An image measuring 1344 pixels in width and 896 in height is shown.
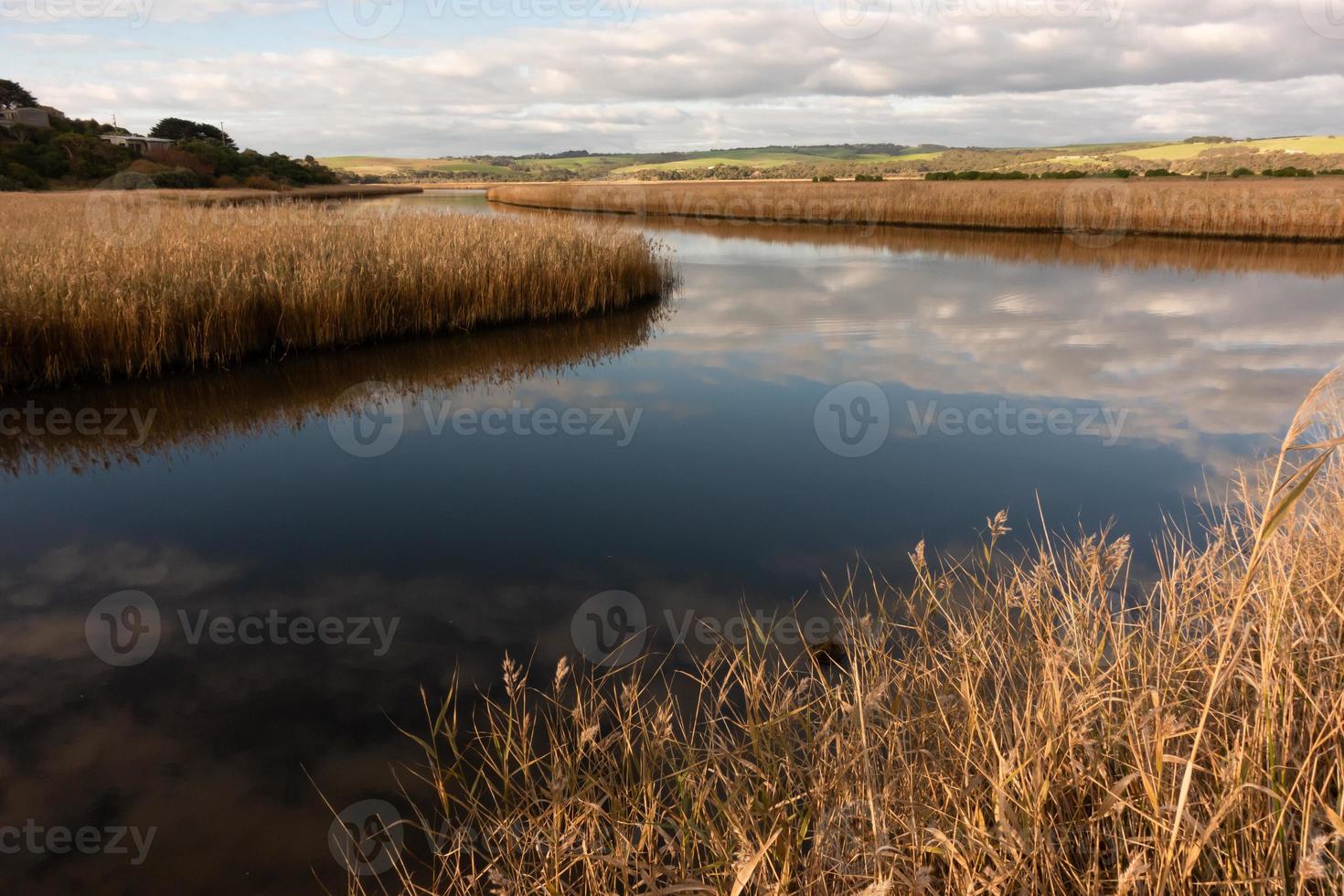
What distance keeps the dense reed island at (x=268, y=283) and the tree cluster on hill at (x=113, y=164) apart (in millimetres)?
22040

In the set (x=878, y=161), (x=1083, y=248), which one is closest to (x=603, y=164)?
(x=878, y=161)

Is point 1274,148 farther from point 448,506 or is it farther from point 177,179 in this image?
point 448,506

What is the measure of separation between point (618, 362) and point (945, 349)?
14.3 ft

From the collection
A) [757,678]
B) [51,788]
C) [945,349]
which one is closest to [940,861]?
[757,678]

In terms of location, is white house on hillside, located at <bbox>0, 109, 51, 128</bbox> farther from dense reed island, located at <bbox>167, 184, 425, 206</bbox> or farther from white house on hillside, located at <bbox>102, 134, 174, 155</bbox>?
dense reed island, located at <bbox>167, 184, 425, 206</bbox>

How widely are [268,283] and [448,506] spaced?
5405mm

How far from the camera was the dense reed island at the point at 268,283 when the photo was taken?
7.89 m

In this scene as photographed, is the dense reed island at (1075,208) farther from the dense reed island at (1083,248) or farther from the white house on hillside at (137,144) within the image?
the white house on hillside at (137,144)

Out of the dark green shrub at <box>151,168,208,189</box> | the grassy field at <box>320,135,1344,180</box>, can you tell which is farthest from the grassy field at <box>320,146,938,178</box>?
the dark green shrub at <box>151,168,208,189</box>

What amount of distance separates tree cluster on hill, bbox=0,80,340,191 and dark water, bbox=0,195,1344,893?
31.1 m

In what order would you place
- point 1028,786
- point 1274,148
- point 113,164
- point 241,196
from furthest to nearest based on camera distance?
point 1274,148 → point 113,164 → point 241,196 → point 1028,786

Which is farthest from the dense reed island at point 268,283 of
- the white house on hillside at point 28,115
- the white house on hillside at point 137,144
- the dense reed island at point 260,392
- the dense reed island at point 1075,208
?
the white house on hillside at point 28,115

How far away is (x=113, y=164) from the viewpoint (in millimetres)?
35094

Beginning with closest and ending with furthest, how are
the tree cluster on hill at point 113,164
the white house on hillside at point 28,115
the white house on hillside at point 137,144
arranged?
the tree cluster on hill at point 113,164
the white house on hillside at point 137,144
the white house on hillside at point 28,115
